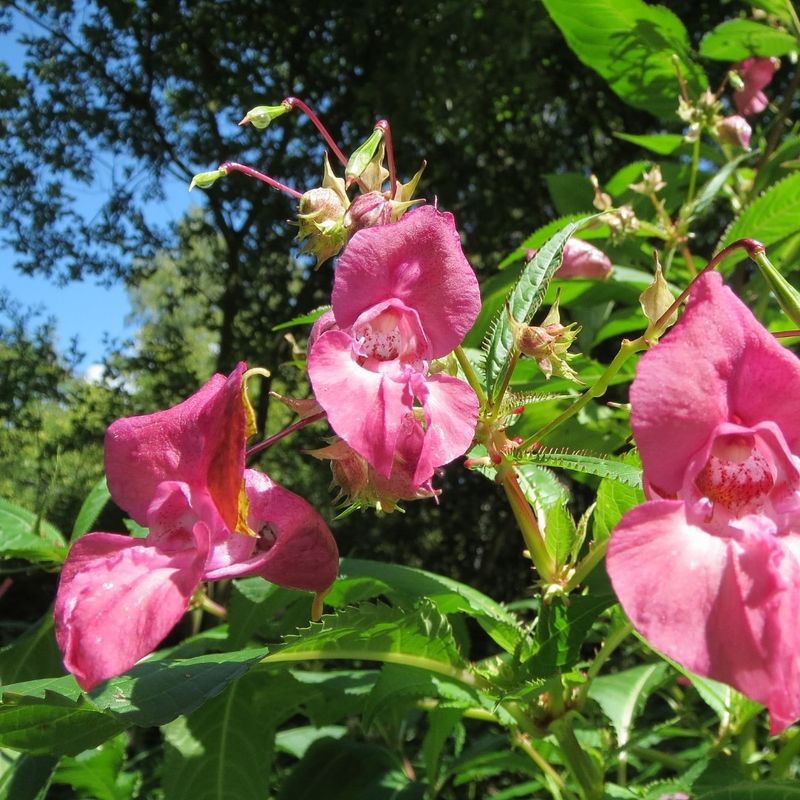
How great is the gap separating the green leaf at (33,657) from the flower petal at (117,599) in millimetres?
797

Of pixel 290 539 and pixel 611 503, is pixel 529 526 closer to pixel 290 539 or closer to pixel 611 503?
pixel 611 503

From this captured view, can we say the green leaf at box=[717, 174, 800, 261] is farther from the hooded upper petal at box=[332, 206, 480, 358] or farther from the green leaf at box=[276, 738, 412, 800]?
the green leaf at box=[276, 738, 412, 800]

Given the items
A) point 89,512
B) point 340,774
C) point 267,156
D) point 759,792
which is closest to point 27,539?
point 89,512

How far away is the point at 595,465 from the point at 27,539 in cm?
109

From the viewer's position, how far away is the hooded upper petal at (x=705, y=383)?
1.87 feet

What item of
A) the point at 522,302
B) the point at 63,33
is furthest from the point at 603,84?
the point at 522,302

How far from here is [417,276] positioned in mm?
721

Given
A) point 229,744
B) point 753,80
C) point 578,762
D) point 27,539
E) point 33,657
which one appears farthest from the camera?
point 753,80

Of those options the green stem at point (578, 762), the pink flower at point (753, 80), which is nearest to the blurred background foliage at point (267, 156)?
the pink flower at point (753, 80)

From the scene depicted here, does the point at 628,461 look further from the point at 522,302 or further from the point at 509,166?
the point at 509,166

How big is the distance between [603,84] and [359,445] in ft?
13.9

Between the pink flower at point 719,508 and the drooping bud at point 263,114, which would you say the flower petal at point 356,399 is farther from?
the drooping bud at point 263,114

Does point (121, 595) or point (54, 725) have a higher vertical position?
point (121, 595)

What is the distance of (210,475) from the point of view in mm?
638
